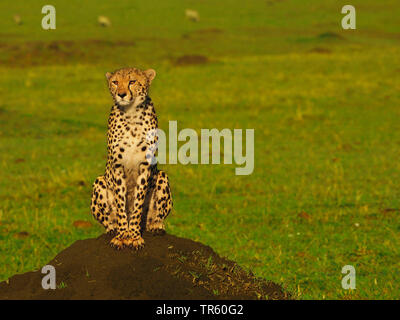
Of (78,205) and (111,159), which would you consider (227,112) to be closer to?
(78,205)

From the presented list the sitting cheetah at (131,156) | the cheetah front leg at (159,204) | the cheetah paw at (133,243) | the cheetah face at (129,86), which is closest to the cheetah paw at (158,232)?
the cheetah front leg at (159,204)

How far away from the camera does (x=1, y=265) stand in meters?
8.96

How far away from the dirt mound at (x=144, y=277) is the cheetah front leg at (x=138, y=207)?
0.08 m

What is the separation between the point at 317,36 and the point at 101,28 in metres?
16.4

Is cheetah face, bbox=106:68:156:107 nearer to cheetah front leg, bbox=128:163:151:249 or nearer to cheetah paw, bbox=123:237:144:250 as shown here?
cheetah front leg, bbox=128:163:151:249

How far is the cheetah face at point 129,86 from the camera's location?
5410 mm

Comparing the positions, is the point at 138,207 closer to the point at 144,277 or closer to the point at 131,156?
the point at 131,156

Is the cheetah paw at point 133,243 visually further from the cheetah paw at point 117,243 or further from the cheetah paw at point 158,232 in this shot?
the cheetah paw at point 158,232

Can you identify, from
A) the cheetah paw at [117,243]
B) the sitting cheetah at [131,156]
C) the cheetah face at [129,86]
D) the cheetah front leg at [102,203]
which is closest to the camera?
the cheetah face at [129,86]

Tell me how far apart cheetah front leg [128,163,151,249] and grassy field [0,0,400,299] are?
255cm

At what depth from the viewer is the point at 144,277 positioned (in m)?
5.39

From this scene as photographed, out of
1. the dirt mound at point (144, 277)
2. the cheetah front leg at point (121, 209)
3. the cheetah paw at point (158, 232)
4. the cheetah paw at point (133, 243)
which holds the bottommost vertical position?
the dirt mound at point (144, 277)

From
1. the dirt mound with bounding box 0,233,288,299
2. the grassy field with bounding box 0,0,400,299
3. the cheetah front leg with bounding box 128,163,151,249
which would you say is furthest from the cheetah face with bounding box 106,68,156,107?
the grassy field with bounding box 0,0,400,299

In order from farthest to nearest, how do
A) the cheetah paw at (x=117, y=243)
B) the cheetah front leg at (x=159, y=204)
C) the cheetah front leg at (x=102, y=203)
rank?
the cheetah front leg at (x=159, y=204) < the cheetah front leg at (x=102, y=203) < the cheetah paw at (x=117, y=243)
